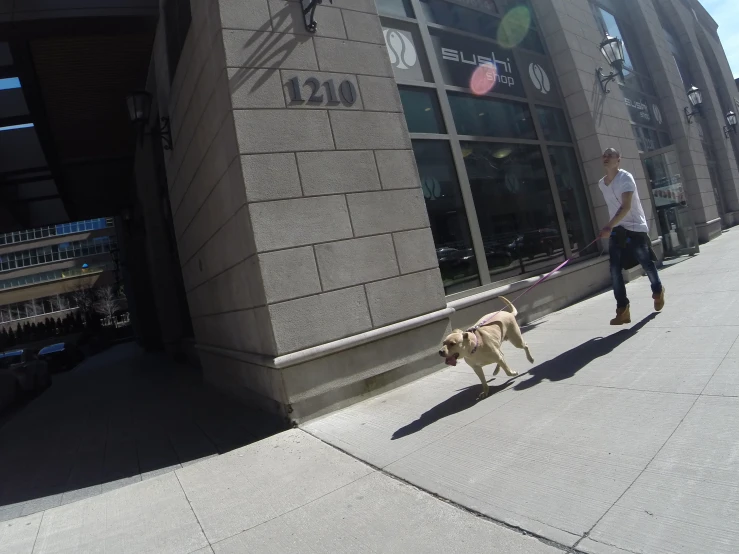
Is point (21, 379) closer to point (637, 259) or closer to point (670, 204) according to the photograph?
point (637, 259)

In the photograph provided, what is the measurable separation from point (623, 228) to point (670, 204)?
337 inches

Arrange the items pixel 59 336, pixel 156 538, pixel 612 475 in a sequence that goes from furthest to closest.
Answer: pixel 59 336, pixel 156 538, pixel 612 475

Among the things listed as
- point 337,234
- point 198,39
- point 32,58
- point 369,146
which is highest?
point 32,58

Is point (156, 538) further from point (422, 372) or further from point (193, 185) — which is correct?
point (193, 185)

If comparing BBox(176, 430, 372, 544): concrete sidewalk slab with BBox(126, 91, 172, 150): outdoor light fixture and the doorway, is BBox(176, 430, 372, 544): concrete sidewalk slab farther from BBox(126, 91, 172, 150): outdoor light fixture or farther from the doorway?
the doorway

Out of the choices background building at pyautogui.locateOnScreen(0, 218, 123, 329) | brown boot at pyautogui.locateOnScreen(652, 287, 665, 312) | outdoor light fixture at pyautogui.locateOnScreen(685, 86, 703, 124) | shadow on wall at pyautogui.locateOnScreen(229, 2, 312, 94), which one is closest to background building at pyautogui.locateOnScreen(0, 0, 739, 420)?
shadow on wall at pyautogui.locateOnScreen(229, 2, 312, 94)

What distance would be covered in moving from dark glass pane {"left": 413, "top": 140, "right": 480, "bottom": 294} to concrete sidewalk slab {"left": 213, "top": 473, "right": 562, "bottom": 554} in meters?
4.10

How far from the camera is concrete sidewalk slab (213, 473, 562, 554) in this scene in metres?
2.41

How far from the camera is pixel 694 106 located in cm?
1571

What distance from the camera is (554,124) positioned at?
9.94 m

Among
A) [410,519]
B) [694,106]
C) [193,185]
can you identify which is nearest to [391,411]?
[410,519]

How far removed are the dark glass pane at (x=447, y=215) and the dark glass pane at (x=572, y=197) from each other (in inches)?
125

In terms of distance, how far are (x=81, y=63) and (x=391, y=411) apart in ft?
31.0

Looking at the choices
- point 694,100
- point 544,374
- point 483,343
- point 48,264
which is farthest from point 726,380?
point 48,264
